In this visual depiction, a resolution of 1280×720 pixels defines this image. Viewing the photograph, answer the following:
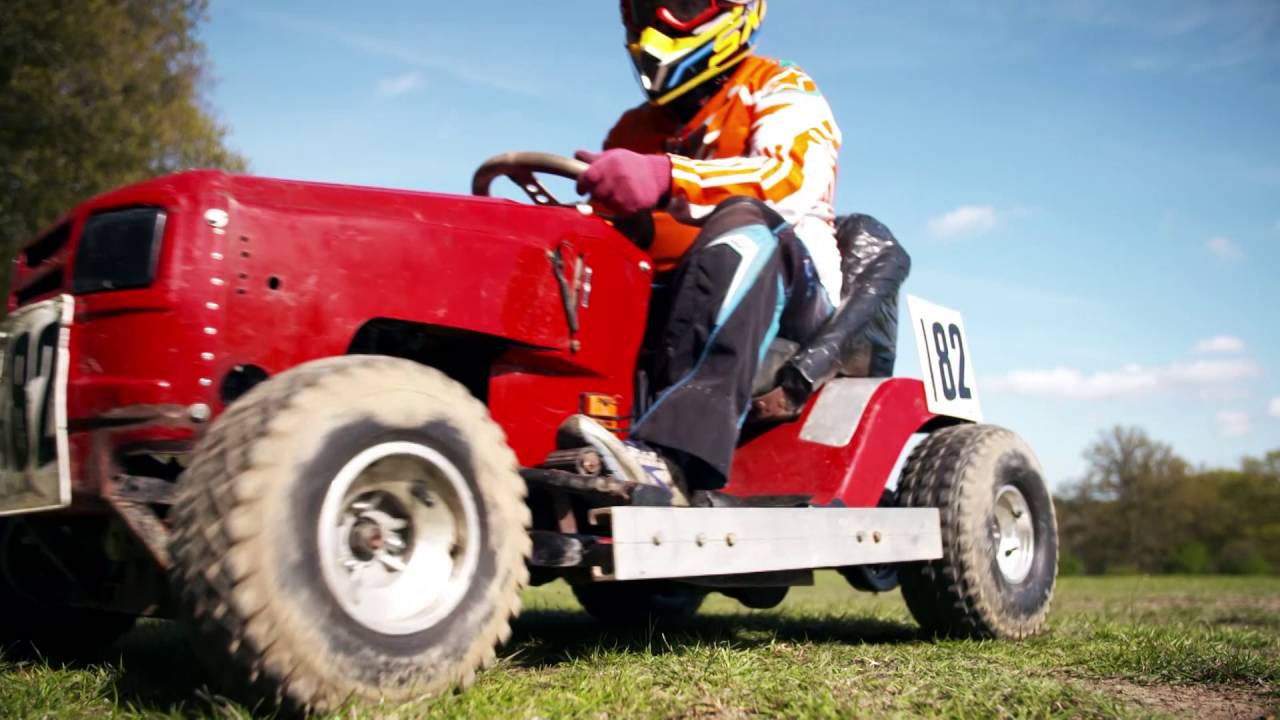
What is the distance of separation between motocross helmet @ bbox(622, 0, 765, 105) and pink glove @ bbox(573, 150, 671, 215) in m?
0.72

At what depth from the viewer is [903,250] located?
469 centimetres

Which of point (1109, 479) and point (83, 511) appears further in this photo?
point (1109, 479)

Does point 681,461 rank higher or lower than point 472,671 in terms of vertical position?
higher

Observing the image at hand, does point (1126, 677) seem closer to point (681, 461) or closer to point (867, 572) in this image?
point (867, 572)

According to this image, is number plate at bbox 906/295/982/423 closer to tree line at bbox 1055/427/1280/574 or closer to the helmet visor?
the helmet visor

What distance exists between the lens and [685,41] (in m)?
4.06

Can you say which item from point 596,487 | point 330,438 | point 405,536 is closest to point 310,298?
point 330,438

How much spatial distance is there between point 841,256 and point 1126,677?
197 centimetres

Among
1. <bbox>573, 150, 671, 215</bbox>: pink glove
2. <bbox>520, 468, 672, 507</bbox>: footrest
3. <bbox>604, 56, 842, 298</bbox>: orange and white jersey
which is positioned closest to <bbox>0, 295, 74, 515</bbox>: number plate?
<bbox>520, 468, 672, 507</bbox>: footrest

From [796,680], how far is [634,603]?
2.33 meters

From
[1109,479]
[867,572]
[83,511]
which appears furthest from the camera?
[1109,479]

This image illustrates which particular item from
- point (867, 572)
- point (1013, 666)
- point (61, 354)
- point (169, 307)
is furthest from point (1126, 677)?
point (61, 354)

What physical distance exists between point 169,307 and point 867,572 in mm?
2975

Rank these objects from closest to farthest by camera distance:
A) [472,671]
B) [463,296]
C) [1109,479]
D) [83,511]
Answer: [472,671], [83,511], [463,296], [1109,479]
